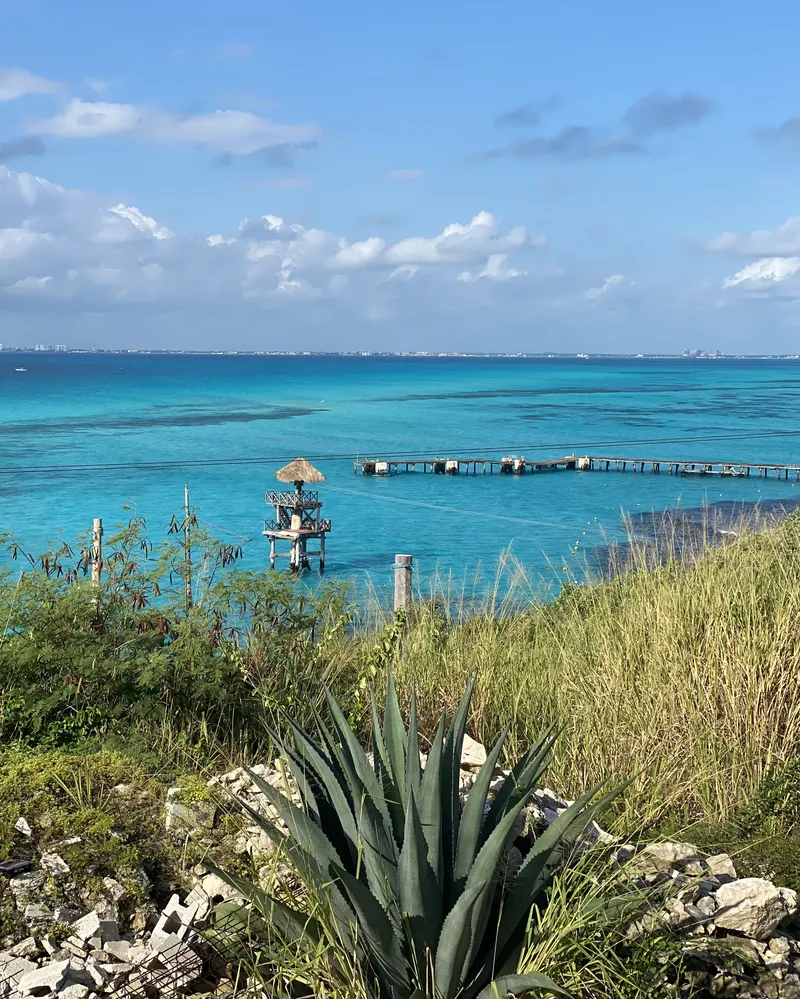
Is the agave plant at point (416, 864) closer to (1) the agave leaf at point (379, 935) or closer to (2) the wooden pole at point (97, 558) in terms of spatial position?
(1) the agave leaf at point (379, 935)

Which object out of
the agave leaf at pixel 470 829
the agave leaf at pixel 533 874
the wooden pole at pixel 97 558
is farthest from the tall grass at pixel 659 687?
the wooden pole at pixel 97 558

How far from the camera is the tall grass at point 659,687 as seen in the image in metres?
5.06

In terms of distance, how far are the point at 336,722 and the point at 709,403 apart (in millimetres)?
116829

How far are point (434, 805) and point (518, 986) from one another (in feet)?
1.90

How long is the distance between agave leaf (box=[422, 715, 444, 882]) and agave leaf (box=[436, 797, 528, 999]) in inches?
4.9

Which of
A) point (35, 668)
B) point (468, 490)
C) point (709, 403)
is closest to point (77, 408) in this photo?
point (468, 490)

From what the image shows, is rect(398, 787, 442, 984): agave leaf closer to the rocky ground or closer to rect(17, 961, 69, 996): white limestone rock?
the rocky ground

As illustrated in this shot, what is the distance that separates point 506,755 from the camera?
16.1 feet

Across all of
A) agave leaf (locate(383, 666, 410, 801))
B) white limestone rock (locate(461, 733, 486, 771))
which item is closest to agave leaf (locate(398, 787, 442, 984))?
agave leaf (locate(383, 666, 410, 801))

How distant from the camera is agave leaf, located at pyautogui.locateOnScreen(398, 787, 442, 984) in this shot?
9.50 feet

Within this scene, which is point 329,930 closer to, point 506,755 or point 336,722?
point 336,722

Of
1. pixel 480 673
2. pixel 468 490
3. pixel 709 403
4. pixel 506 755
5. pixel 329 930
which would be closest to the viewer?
pixel 329 930

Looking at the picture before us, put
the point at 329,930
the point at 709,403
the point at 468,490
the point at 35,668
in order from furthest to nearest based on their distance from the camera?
the point at 709,403, the point at 468,490, the point at 35,668, the point at 329,930

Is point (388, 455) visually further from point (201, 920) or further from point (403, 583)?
point (201, 920)
